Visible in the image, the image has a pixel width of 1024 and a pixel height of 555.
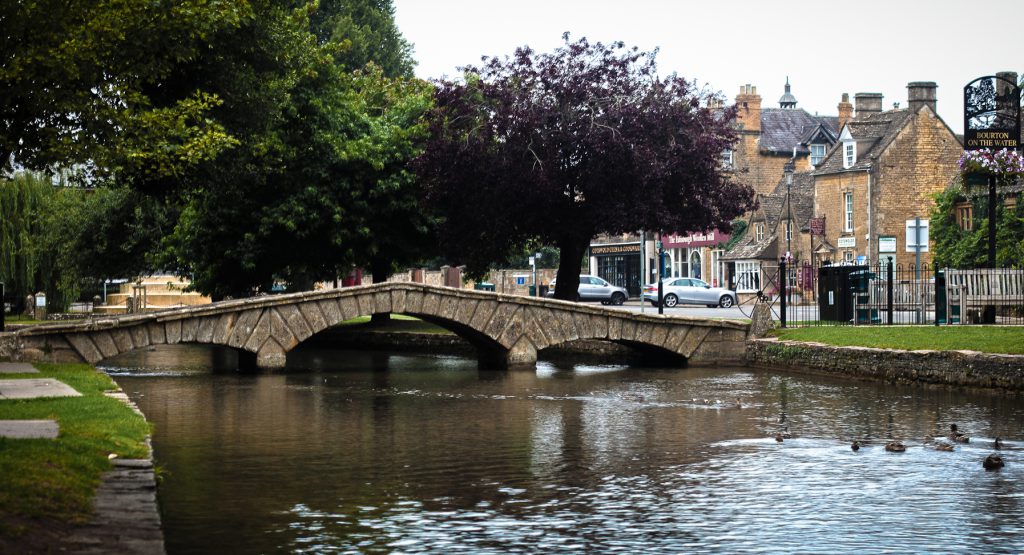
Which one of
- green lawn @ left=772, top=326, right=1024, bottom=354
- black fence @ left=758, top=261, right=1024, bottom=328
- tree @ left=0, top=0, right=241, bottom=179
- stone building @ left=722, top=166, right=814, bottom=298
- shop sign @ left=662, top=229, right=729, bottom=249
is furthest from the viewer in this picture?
shop sign @ left=662, top=229, right=729, bottom=249

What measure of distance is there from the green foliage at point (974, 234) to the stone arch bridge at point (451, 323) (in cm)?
2176

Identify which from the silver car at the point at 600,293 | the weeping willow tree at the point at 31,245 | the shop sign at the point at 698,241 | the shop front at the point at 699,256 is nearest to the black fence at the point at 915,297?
the silver car at the point at 600,293

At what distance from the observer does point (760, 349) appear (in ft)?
102

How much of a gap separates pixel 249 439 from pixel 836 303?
64.6 feet

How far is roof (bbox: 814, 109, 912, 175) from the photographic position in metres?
64.4

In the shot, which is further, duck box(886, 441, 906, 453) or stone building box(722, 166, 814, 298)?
stone building box(722, 166, 814, 298)

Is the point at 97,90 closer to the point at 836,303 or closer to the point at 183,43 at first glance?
the point at 183,43

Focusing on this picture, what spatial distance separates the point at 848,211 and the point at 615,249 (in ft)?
69.1

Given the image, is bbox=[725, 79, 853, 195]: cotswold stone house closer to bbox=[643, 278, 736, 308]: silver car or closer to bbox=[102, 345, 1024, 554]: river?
bbox=[643, 278, 736, 308]: silver car

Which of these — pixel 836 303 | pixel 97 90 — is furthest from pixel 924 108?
pixel 97 90

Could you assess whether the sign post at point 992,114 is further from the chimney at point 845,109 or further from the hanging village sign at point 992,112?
the chimney at point 845,109

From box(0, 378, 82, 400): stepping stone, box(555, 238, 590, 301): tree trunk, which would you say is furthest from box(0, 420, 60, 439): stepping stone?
box(555, 238, 590, 301): tree trunk

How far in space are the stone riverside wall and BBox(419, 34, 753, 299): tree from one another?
7.64 m

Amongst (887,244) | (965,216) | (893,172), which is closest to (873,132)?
(893,172)
